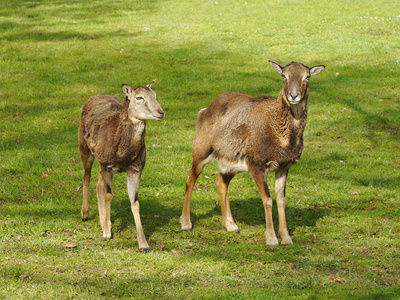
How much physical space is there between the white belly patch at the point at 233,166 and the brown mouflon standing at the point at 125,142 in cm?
139

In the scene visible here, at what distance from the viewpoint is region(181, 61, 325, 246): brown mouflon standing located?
873cm

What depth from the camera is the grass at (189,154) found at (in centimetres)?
777

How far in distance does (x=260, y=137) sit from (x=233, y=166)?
0.75 metres

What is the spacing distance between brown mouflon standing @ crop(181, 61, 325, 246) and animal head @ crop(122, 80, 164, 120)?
1468 millimetres

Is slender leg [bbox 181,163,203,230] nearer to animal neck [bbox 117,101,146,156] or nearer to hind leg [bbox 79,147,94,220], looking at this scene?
animal neck [bbox 117,101,146,156]

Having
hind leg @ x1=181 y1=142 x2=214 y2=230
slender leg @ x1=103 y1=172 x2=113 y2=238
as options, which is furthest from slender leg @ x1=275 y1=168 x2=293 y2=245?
slender leg @ x1=103 y1=172 x2=113 y2=238

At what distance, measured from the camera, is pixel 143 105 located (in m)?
8.43

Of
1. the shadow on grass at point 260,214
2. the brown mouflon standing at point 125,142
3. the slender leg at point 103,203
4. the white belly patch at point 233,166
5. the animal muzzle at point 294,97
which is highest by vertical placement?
the animal muzzle at point 294,97

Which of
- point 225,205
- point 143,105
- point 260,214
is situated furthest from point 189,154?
point 143,105

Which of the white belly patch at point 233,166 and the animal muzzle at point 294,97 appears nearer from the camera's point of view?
the animal muzzle at point 294,97

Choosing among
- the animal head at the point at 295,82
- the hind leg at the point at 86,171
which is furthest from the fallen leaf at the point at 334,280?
the hind leg at the point at 86,171

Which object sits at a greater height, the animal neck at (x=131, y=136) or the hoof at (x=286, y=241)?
the animal neck at (x=131, y=136)

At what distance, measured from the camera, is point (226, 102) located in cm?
980

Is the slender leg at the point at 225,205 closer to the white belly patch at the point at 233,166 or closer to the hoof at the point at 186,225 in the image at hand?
the white belly patch at the point at 233,166
